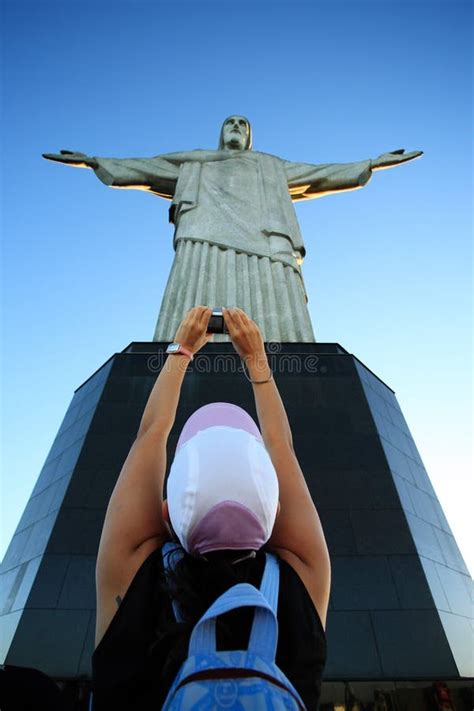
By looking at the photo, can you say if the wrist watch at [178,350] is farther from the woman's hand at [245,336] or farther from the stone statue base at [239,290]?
the stone statue base at [239,290]

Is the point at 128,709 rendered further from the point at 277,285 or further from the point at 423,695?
the point at 277,285

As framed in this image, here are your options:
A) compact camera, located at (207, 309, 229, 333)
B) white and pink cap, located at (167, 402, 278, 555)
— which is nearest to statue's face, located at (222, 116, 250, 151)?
compact camera, located at (207, 309, 229, 333)

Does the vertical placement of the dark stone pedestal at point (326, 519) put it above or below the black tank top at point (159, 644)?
above

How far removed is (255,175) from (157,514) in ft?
26.9

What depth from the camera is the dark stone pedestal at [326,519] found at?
290 centimetres

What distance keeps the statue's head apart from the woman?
9.07m

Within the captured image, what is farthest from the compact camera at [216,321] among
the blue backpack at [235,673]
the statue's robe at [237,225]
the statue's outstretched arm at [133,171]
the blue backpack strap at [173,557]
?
the statue's outstretched arm at [133,171]

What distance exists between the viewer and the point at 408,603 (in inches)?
122

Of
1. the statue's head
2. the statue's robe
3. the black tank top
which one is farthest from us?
the statue's head

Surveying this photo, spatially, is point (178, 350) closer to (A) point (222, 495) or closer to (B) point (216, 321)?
(B) point (216, 321)

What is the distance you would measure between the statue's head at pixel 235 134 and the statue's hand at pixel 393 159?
262cm

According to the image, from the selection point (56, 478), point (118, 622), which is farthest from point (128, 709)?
point (56, 478)

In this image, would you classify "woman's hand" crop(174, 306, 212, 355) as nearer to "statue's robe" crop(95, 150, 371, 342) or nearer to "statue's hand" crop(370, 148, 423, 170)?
"statue's robe" crop(95, 150, 371, 342)

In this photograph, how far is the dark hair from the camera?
953 mm
